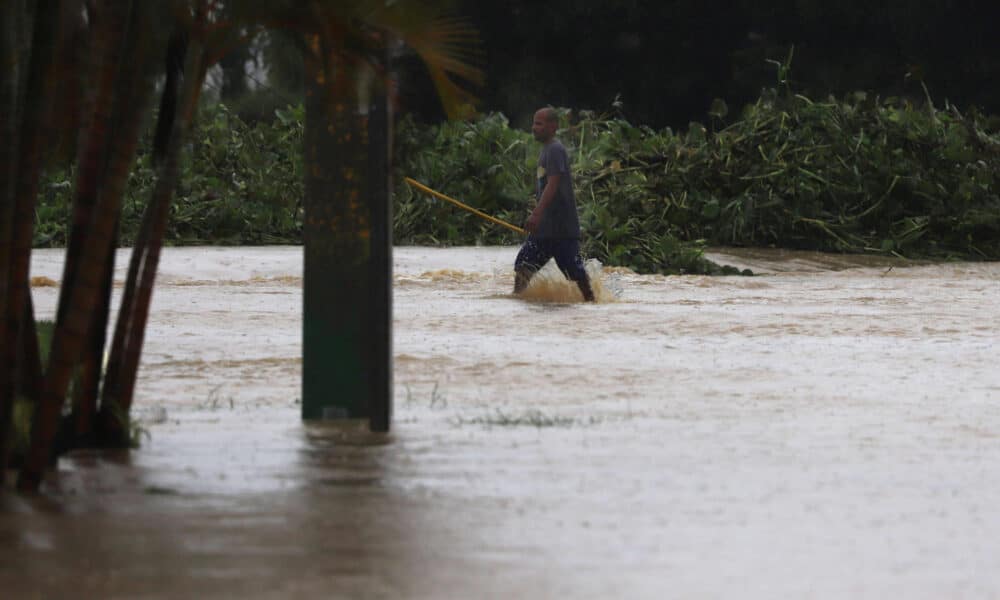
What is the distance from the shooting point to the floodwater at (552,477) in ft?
15.5

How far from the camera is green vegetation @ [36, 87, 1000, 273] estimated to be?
2317cm

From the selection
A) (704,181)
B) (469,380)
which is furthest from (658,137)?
(469,380)

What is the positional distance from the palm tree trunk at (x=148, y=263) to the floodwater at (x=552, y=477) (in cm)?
23

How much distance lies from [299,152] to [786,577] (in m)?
20.8

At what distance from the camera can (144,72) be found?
6.20 metres

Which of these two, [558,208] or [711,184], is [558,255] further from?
[711,184]

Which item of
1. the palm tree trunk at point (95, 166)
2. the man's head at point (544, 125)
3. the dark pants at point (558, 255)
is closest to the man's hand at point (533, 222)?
the dark pants at point (558, 255)

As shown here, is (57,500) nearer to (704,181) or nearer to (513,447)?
(513,447)

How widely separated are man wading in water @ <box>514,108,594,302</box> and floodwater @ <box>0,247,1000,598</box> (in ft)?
9.33

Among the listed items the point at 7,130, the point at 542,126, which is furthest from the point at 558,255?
the point at 7,130

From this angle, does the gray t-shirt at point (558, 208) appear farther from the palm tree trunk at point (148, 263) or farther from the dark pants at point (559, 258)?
the palm tree trunk at point (148, 263)

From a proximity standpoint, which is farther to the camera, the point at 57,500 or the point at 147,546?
the point at 57,500

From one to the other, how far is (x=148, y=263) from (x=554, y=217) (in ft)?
29.4

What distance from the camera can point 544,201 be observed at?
15.1 meters
